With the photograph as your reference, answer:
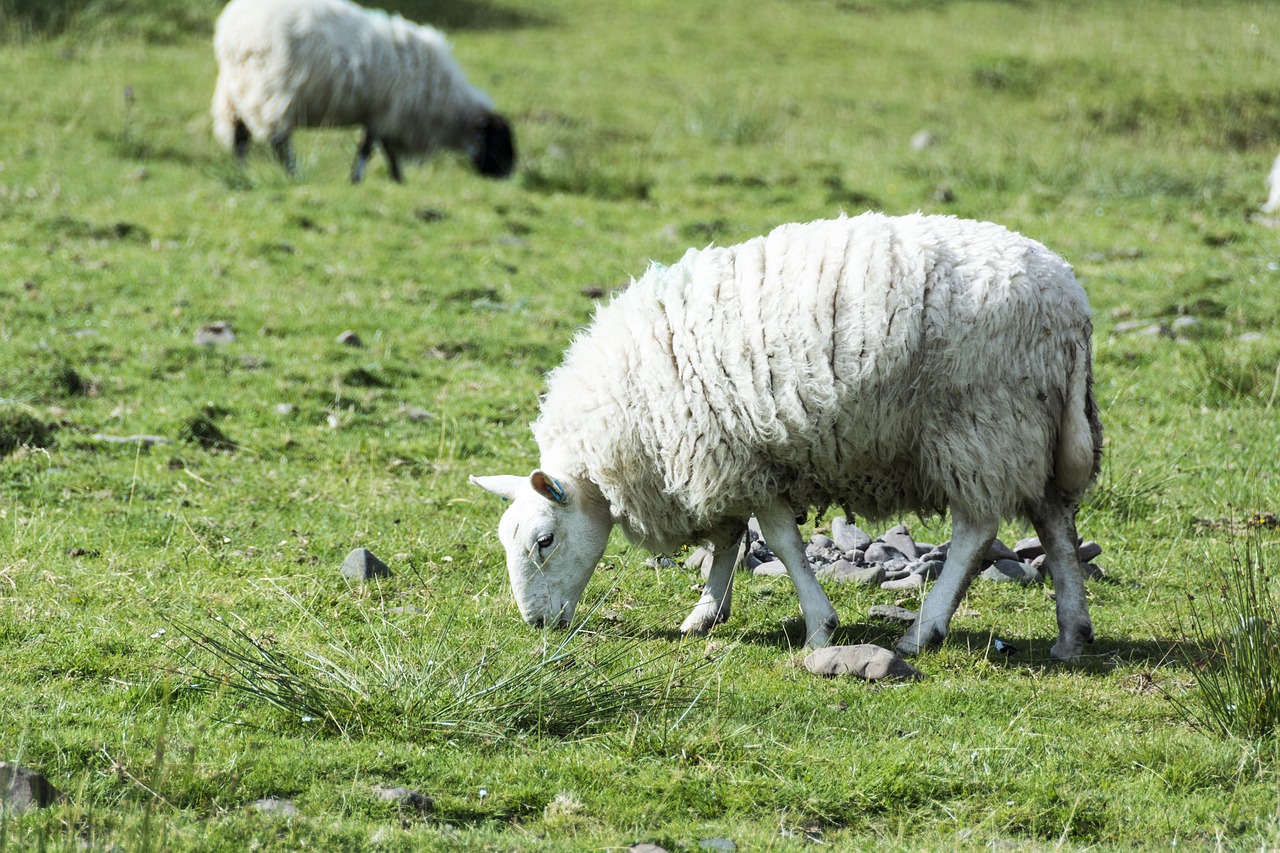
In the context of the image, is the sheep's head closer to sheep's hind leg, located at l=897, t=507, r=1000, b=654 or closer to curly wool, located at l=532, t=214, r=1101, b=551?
curly wool, located at l=532, t=214, r=1101, b=551

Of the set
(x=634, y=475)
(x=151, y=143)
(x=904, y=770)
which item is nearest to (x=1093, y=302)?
(x=634, y=475)

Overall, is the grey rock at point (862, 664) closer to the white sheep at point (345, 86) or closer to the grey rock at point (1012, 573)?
the grey rock at point (1012, 573)

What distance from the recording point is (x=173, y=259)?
11203 millimetres

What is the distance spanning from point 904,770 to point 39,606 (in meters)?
3.76

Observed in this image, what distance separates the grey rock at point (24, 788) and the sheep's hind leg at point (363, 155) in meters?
12.6

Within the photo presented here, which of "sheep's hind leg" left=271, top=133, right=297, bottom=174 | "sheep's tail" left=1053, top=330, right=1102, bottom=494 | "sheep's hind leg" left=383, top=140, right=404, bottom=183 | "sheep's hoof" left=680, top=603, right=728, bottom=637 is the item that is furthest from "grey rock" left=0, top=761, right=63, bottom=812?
"sheep's hind leg" left=383, top=140, right=404, bottom=183

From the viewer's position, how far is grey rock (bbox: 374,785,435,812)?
13.0 ft

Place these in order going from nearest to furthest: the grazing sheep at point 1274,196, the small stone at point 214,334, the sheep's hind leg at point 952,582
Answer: the sheep's hind leg at point 952,582 < the small stone at point 214,334 < the grazing sheep at point 1274,196

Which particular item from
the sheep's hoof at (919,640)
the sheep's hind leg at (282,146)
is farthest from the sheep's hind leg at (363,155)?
the sheep's hoof at (919,640)

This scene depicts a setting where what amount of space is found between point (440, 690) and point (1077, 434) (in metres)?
3.00

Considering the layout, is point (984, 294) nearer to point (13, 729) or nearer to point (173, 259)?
point (13, 729)

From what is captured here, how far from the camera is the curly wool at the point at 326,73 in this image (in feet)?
50.0

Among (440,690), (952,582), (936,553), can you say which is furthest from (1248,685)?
(440,690)

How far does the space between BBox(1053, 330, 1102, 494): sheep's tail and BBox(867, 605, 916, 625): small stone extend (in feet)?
3.15
